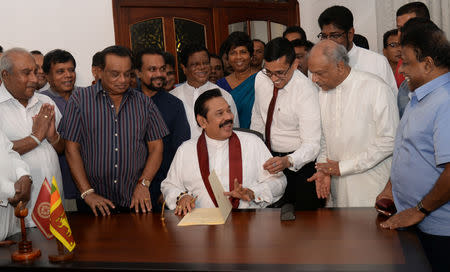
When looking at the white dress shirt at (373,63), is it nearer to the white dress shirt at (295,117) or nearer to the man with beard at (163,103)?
the white dress shirt at (295,117)

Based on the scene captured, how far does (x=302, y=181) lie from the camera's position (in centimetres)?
327

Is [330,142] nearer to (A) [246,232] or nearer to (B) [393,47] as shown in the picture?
(A) [246,232]

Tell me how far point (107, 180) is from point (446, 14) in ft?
12.6

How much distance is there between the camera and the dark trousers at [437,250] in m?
1.98

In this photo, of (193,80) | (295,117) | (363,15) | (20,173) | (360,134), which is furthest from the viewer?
(363,15)

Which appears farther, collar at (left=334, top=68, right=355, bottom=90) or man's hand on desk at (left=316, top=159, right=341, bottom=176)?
collar at (left=334, top=68, right=355, bottom=90)

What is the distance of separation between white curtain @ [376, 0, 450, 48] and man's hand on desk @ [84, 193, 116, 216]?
12.6ft

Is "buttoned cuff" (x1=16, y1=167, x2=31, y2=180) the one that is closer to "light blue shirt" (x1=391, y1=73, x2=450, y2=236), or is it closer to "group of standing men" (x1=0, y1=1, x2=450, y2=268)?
"group of standing men" (x1=0, y1=1, x2=450, y2=268)

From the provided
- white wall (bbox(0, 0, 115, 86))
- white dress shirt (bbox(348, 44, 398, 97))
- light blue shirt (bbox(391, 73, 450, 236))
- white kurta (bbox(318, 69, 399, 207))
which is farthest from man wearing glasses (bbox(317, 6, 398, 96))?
white wall (bbox(0, 0, 115, 86))

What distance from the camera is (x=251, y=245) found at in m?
1.98

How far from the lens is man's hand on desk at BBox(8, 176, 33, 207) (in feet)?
7.79

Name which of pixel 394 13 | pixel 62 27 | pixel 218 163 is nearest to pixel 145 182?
pixel 218 163

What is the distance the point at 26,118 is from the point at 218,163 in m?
1.19

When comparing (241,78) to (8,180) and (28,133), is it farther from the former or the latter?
(8,180)
